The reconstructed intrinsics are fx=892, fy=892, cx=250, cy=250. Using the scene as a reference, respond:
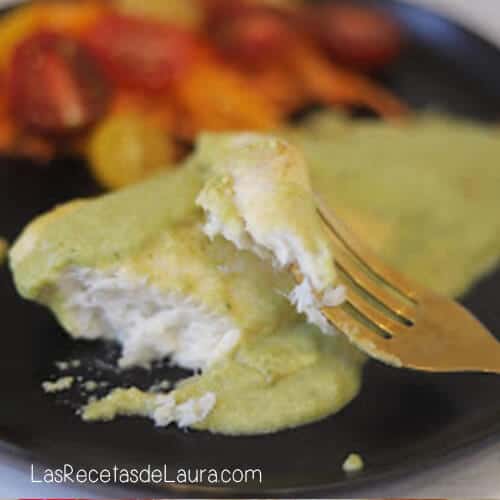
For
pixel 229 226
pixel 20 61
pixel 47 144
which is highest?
pixel 229 226

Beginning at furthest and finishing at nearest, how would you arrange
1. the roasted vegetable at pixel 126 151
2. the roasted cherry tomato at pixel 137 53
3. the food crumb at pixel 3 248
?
the roasted cherry tomato at pixel 137 53
the roasted vegetable at pixel 126 151
the food crumb at pixel 3 248

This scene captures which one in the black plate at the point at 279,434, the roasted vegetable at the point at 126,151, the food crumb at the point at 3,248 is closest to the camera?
the black plate at the point at 279,434

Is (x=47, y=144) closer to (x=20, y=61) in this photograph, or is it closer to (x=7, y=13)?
(x=20, y=61)

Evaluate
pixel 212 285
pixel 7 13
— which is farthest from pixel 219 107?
pixel 212 285

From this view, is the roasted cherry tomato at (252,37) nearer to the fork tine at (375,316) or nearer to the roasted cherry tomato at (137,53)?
the roasted cherry tomato at (137,53)

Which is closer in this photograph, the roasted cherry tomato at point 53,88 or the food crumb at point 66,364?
the food crumb at point 66,364

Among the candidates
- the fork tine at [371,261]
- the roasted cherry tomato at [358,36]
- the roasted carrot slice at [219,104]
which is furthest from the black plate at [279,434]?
the roasted cherry tomato at [358,36]

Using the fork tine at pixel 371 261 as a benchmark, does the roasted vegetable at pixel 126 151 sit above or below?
below
